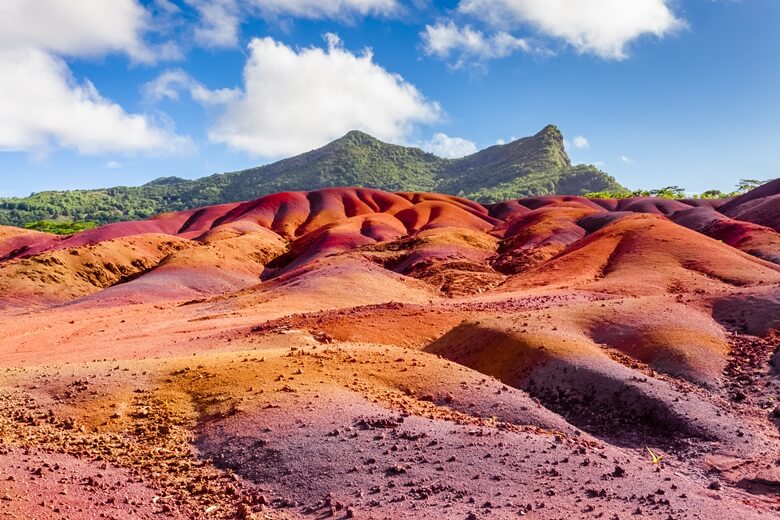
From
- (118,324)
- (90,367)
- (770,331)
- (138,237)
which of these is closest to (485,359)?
(770,331)

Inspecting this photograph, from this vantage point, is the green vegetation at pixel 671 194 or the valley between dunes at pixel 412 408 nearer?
the valley between dunes at pixel 412 408

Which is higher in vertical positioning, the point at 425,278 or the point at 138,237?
the point at 138,237

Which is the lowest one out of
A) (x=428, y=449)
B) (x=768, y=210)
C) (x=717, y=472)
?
(x=717, y=472)

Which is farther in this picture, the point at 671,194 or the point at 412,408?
the point at 671,194

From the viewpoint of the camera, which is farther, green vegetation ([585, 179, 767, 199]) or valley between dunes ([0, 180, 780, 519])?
green vegetation ([585, 179, 767, 199])

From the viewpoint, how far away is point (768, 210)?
56.4m

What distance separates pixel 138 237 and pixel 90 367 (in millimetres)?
44576

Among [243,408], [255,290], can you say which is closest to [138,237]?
[255,290]

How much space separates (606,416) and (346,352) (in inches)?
256

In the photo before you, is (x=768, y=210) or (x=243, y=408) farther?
(x=768, y=210)

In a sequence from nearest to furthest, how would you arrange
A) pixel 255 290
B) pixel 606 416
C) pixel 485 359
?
pixel 606 416, pixel 485 359, pixel 255 290

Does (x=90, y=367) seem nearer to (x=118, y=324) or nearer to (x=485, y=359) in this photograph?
(x=485, y=359)

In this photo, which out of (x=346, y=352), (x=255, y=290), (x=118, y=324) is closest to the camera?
(x=346, y=352)

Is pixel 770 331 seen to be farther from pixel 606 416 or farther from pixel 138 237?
pixel 138 237
